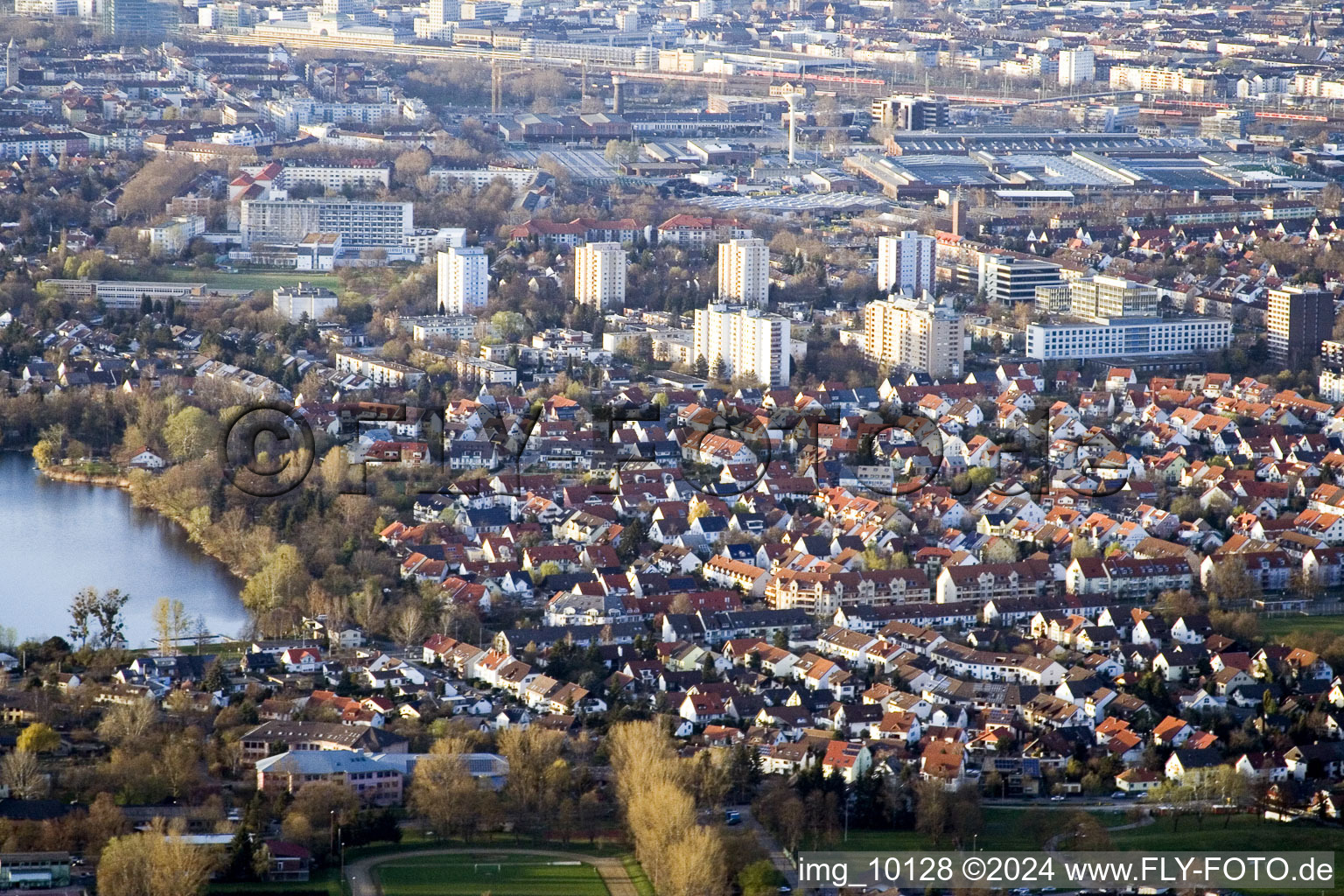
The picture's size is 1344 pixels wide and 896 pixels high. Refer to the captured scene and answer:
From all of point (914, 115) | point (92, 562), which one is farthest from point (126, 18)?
point (92, 562)

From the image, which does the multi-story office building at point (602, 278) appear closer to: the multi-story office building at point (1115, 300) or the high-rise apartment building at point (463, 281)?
the high-rise apartment building at point (463, 281)

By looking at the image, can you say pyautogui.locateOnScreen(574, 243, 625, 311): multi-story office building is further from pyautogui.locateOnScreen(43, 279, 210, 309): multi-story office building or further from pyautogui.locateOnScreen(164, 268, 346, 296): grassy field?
pyautogui.locateOnScreen(43, 279, 210, 309): multi-story office building

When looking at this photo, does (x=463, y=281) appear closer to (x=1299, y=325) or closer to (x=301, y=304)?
(x=301, y=304)

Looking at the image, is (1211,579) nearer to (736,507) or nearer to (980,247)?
(736,507)

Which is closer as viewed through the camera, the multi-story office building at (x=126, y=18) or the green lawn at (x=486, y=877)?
the green lawn at (x=486, y=877)

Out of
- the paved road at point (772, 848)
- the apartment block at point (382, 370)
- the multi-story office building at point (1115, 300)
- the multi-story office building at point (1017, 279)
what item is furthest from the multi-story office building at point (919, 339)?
the paved road at point (772, 848)

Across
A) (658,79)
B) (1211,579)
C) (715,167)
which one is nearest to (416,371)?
(1211,579)
